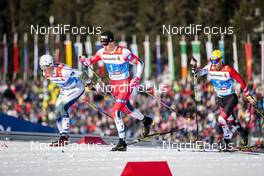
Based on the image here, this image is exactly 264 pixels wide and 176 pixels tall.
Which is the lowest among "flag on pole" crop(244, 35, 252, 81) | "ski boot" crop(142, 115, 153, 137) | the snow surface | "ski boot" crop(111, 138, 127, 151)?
the snow surface

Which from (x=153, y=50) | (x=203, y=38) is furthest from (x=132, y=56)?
(x=153, y=50)

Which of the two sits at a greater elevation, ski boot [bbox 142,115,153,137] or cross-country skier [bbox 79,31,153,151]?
cross-country skier [bbox 79,31,153,151]

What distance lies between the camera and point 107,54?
17.6 metres

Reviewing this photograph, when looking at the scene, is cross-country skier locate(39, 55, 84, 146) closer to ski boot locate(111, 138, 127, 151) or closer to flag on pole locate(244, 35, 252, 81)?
ski boot locate(111, 138, 127, 151)

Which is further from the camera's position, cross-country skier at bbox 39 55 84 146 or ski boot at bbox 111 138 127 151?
cross-country skier at bbox 39 55 84 146

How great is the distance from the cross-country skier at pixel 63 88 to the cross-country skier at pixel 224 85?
2631 mm

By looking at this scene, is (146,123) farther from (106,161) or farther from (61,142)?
(106,161)

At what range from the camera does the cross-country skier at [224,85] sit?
1848cm

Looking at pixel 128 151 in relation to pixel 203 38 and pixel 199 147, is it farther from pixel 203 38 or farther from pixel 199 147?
pixel 203 38

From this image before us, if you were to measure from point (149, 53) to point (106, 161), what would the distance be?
107 ft

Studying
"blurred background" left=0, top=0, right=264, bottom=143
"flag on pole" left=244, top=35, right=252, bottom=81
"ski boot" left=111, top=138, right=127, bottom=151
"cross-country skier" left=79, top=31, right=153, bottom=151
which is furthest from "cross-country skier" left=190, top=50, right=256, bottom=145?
"flag on pole" left=244, top=35, right=252, bottom=81

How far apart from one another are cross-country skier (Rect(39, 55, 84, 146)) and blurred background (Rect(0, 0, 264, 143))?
564mm

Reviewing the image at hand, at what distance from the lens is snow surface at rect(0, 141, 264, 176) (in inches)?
571

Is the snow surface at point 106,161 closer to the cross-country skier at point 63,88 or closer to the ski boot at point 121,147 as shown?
the ski boot at point 121,147
